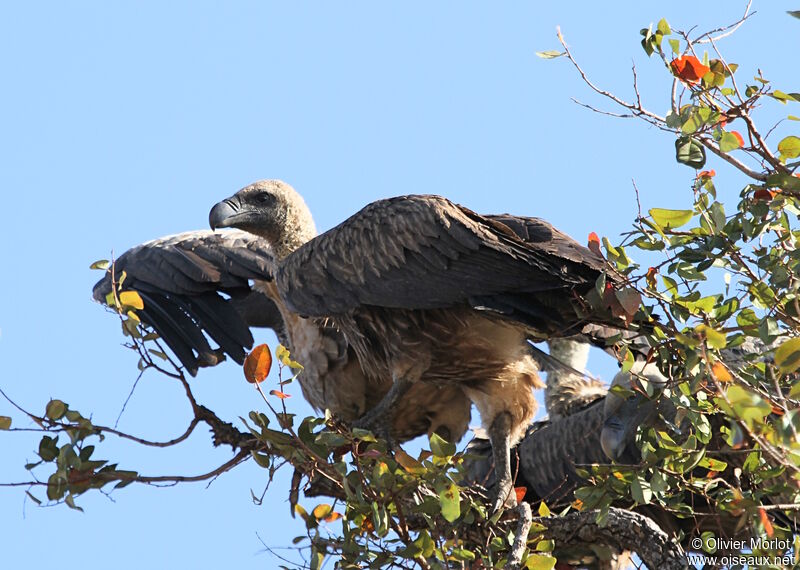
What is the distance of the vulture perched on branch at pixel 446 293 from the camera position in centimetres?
468

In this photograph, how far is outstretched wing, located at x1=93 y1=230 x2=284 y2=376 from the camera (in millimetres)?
5836

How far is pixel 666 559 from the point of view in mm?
4102

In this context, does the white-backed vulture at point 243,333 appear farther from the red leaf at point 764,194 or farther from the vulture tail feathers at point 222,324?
the red leaf at point 764,194

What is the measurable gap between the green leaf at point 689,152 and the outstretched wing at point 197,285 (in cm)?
262

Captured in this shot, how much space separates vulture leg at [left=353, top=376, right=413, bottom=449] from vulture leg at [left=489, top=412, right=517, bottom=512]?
1.41 ft

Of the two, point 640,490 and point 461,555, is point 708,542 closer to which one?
point 640,490

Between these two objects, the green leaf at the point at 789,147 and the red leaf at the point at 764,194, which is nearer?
the green leaf at the point at 789,147

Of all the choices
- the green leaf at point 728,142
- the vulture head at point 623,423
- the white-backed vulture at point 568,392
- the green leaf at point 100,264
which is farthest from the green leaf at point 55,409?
the white-backed vulture at point 568,392

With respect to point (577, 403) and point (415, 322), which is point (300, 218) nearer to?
point (415, 322)

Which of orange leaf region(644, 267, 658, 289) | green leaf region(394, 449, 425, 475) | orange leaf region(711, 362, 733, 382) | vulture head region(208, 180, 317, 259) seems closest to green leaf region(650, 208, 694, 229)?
orange leaf region(644, 267, 658, 289)

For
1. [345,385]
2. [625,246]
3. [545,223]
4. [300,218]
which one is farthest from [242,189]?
[625,246]

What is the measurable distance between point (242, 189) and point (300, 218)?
0.99ft

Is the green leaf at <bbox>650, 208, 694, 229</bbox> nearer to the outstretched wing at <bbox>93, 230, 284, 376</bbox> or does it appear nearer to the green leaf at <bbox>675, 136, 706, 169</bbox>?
the green leaf at <bbox>675, 136, 706, 169</bbox>

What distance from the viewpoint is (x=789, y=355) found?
9.55 ft
